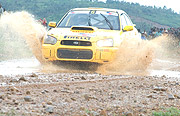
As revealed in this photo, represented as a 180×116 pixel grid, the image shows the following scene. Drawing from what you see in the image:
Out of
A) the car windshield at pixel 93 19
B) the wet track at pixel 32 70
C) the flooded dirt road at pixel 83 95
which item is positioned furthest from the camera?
the car windshield at pixel 93 19

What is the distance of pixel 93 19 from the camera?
1095cm

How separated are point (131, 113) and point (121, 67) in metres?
5.56

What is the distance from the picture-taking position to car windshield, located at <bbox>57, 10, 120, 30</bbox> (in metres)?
10.8

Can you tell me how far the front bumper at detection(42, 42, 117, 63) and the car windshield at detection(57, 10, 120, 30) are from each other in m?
1.14

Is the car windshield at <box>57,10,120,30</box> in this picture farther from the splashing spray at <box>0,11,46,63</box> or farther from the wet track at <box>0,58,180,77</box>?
the wet track at <box>0,58,180,77</box>

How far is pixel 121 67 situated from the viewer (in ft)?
34.1

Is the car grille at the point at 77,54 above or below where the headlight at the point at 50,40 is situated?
below

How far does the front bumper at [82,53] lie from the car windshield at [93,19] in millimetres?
1135

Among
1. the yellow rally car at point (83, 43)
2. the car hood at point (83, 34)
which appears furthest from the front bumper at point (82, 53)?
the car hood at point (83, 34)

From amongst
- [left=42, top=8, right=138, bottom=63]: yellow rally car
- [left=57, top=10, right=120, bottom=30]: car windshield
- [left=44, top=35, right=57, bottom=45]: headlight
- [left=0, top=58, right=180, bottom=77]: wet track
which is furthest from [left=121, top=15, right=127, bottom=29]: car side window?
[left=44, top=35, right=57, bottom=45]: headlight

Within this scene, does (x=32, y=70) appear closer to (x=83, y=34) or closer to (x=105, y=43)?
(x=83, y=34)

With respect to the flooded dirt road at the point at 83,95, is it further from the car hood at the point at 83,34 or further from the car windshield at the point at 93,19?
the car windshield at the point at 93,19

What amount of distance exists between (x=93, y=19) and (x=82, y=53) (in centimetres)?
162

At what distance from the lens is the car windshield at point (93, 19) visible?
10781 mm
